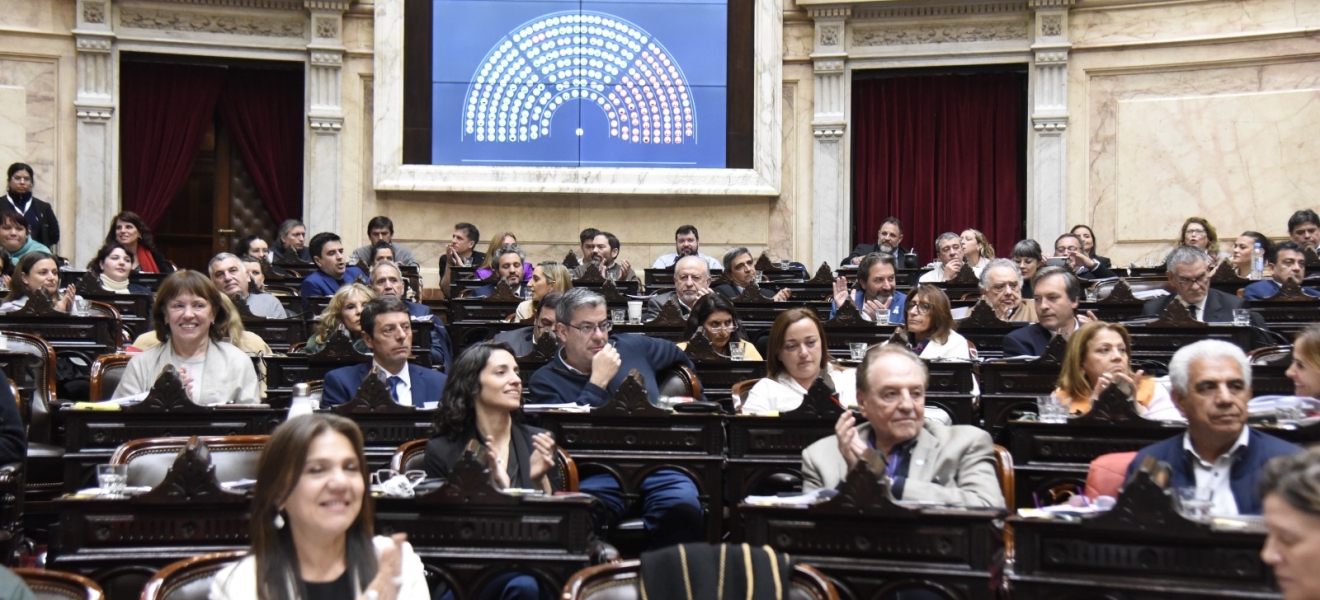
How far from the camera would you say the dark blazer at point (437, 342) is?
6.79 m

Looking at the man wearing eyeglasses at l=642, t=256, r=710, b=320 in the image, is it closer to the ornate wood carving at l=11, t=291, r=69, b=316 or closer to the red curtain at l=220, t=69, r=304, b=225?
the ornate wood carving at l=11, t=291, r=69, b=316

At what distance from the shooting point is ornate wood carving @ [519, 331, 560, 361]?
6027 millimetres

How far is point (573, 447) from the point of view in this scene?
4.70 meters

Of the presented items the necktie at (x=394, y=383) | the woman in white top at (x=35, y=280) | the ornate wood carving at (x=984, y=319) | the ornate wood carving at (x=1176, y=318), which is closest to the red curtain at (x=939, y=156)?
the ornate wood carving at (x=984, y=319)

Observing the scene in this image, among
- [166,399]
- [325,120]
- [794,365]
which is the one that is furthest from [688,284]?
[325,120]

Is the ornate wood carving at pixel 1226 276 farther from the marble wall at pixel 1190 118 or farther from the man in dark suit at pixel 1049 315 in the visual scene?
the marble wall at pixel 1190 118

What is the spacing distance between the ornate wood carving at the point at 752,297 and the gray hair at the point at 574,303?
264 cm

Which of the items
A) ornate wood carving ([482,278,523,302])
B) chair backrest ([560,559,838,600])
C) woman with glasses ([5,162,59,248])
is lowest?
chair backrest ([560,559,838,600])

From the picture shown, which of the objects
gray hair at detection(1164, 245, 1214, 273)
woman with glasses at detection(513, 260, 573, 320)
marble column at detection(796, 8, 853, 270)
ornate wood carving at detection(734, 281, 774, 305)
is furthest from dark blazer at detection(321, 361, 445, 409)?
marble column at detection(796, 8, 853, 270)

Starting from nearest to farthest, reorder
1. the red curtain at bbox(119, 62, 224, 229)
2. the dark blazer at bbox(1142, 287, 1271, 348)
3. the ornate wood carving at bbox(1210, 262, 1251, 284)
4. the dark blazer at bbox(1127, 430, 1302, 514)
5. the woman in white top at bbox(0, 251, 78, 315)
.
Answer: the dark blazer at bbox(1127, 430, 1302, 514)
the dark blazer at bbox(1142, 287, 1271, 348)
the woman in white top at bbox(0, 251, 78, 315)
the ornate wood carving at bbox(1210, 262, 1251, 284)
the red curtain at bbox(119, 62, 224, 229)

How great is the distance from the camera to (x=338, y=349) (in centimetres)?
600

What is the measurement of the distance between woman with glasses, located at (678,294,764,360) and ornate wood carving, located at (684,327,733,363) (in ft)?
0.45

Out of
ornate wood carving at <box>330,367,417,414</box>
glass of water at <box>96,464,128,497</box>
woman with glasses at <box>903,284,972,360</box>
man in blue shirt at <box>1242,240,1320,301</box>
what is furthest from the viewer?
man in blue shirt at <box>1242,240,1320,301</box>

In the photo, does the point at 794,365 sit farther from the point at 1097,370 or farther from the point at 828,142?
the point at 828,142
